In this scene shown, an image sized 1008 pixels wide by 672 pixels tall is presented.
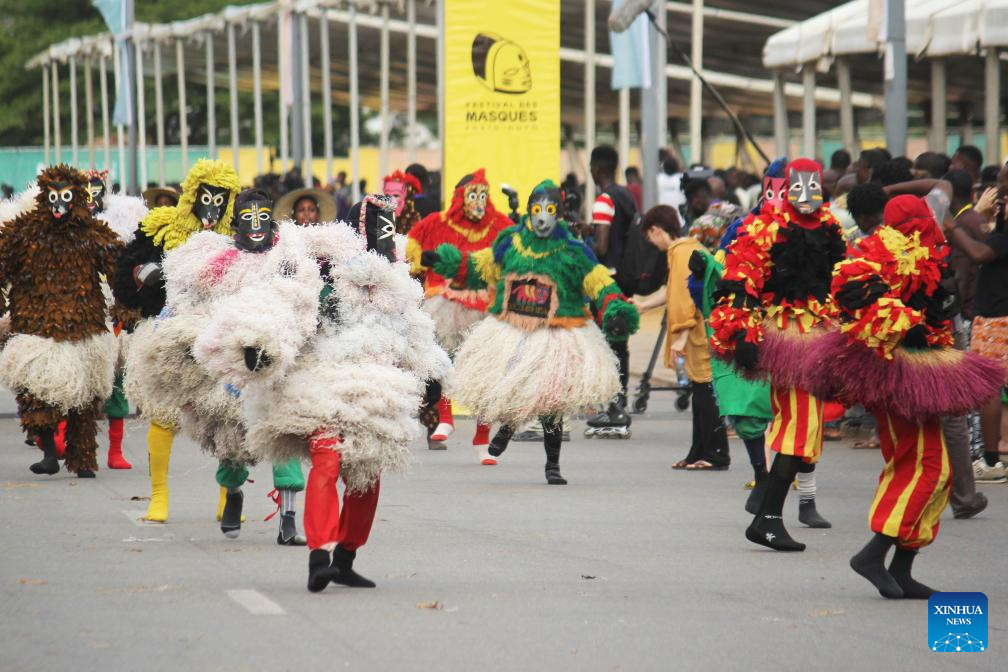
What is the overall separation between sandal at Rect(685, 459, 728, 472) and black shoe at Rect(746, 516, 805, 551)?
3993 mm

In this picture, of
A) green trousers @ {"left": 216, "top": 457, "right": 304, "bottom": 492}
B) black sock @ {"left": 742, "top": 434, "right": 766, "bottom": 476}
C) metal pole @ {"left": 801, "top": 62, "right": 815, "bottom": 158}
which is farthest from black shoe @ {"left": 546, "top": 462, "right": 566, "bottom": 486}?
metal pole @ {"left": 801, "top": 62, "right": 815, "bottom": 158}

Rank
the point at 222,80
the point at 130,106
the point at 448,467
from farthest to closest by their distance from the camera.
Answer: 1. the point at 222,80
2. the point at 130,106
3. the point at 448,467

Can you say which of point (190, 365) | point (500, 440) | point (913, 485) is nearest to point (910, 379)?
point (913, 485)

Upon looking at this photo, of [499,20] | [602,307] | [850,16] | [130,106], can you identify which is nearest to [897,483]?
[602,307]

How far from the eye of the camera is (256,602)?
795 centimetres

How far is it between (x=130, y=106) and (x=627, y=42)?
72.0 ft

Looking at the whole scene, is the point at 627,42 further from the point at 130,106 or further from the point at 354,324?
the point at 130,106

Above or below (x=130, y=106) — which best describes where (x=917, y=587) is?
below

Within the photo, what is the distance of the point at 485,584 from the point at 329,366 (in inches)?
49.0

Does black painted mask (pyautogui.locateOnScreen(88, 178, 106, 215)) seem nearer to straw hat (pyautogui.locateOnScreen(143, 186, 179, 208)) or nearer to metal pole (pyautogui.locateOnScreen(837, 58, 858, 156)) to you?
straw hat (pyautogui.locateOnScreen(143, 186, 179, 208))

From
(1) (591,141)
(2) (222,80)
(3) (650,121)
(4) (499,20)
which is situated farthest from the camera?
(2) (222,80)

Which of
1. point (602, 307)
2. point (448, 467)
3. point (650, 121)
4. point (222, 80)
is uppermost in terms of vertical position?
point (222, 80)

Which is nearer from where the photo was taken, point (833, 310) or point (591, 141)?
point (833, 310)

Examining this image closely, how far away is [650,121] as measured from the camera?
22750mm
